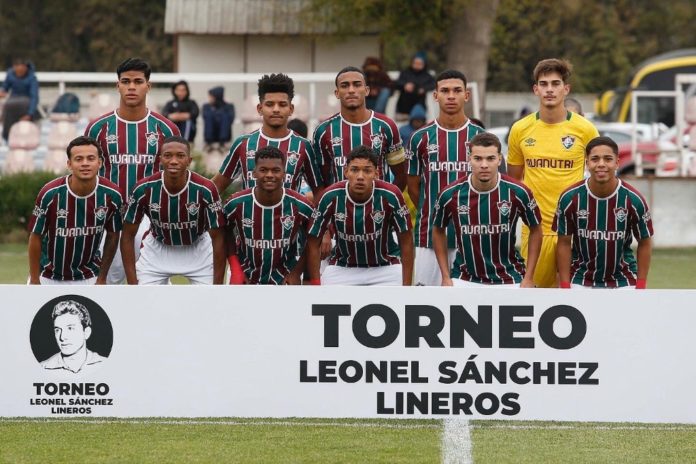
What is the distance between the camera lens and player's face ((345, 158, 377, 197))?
29.3ft

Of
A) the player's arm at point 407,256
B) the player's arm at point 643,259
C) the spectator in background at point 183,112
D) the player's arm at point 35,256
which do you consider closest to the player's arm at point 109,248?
the player's arm at point 35,256

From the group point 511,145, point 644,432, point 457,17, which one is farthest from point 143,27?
point 644,432

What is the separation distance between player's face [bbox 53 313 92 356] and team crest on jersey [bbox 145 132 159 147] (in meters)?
2.36

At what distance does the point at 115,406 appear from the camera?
7703 mm

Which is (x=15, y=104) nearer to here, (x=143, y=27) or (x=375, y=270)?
(x=375, y=270)

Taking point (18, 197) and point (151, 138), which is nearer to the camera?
point (151, 138)

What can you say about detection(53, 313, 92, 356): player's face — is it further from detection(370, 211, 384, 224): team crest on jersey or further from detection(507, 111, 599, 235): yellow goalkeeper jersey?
detection(507, 111, 599, 235): yellow goalkeeper jersey

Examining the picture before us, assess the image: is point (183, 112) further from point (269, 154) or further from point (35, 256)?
point (269, 154)

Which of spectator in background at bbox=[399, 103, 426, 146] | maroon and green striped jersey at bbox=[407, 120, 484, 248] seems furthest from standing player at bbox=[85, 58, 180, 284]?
spectator in background at bbox=[399, 103, 426, 146]

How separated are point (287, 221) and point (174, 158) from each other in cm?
81

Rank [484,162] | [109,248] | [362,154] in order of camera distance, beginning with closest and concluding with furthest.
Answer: [484,162]
[362,154]
[109,248]

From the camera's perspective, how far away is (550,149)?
948cm

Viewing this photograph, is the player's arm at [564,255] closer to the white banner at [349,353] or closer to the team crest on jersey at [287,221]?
the white banner at [349,353]

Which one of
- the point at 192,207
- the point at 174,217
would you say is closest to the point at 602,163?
the point at 192,207
